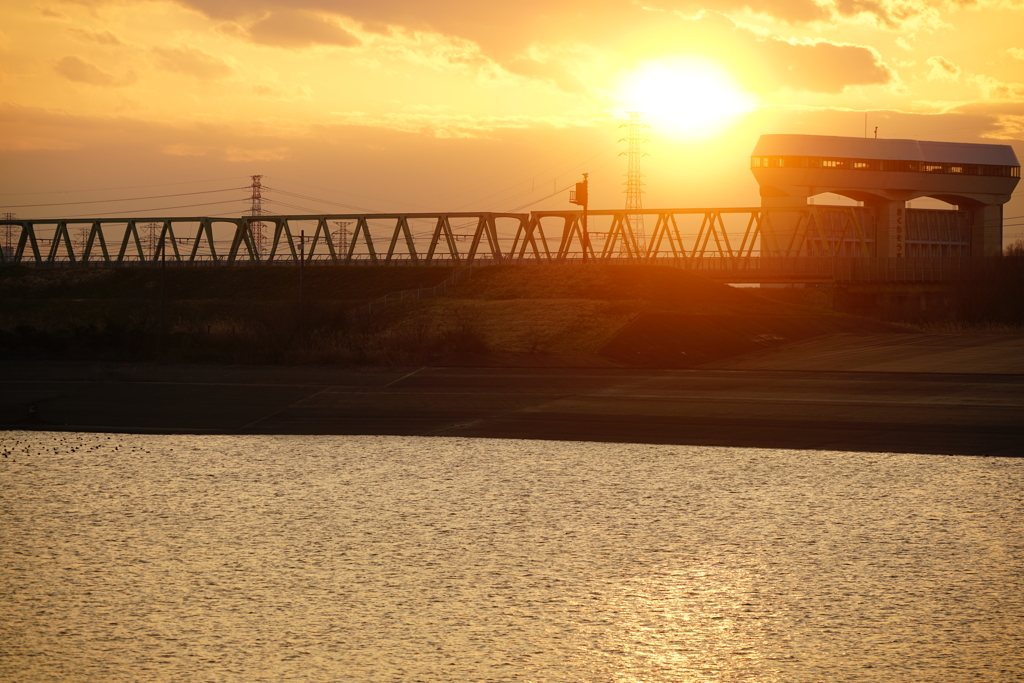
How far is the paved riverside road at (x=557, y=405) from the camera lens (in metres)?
16.5

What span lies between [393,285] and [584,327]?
38.3 meters

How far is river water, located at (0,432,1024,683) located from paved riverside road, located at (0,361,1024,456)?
13.1 feet

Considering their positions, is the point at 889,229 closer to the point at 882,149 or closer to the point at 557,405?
the point at 882,149

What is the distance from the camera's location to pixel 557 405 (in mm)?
20953

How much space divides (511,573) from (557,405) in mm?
13628

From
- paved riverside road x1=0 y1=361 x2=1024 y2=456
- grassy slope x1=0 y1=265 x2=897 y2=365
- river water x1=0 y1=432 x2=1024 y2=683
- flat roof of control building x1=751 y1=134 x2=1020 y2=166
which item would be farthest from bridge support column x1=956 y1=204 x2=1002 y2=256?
river water x1=0 y1=432 x2=1024 y2=683

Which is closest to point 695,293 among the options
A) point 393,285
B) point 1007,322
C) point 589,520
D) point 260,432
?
point 1007,322

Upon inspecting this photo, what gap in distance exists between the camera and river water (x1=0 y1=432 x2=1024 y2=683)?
5551 millimetres

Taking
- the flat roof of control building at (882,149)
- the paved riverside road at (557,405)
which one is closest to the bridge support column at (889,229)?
the flat roof of control building at (882,149)

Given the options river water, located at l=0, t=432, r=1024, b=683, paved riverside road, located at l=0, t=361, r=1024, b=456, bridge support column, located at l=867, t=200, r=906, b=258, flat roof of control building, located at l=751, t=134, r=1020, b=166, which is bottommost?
paved riverside road, located at l=0, t=361, r=1024, b=456

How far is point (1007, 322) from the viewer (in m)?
60.1

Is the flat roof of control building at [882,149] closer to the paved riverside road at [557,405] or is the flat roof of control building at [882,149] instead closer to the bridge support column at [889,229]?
the bridge support column at [889,229]

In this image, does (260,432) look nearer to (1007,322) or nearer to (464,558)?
(464,558)

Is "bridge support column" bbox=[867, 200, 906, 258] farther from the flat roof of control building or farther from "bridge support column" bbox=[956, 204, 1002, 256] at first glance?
"bridge support column" bbox=[956, 204, 1002, 256]
